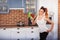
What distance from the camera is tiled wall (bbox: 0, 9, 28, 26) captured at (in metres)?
4.60

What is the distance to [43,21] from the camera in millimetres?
4453

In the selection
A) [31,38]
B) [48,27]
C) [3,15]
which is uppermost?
[3,15]

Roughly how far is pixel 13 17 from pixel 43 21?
1052mm

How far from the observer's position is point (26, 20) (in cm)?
462

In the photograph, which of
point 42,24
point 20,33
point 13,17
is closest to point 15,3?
point 13,17

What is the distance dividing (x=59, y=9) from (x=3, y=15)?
6.38 feet

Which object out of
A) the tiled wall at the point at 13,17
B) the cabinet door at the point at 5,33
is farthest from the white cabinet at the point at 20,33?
the tiled wall at the point at 13,17

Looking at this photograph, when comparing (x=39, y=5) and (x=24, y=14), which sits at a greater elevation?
(x=39, y=5)

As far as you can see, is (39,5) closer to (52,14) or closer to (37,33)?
(52,14)

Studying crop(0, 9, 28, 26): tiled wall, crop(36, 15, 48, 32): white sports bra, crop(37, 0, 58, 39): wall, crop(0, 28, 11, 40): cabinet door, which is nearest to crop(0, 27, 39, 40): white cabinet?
crop(0, 28, 11, 40): cabinet door

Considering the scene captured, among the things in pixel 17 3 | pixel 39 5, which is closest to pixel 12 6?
pixel 17 3

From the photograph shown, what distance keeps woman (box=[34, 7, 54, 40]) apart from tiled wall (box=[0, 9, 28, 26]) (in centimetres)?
47

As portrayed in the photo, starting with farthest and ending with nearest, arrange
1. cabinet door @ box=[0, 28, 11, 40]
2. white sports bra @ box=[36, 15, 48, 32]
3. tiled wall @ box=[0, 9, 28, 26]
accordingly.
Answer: tiled wall @ box=[0, 9, 28, 26] < white sports bra @ box=[36, 15, 48, 32] < cabinet door @ box=[0, 28, 11, 40]

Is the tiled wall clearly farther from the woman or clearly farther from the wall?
the wall
